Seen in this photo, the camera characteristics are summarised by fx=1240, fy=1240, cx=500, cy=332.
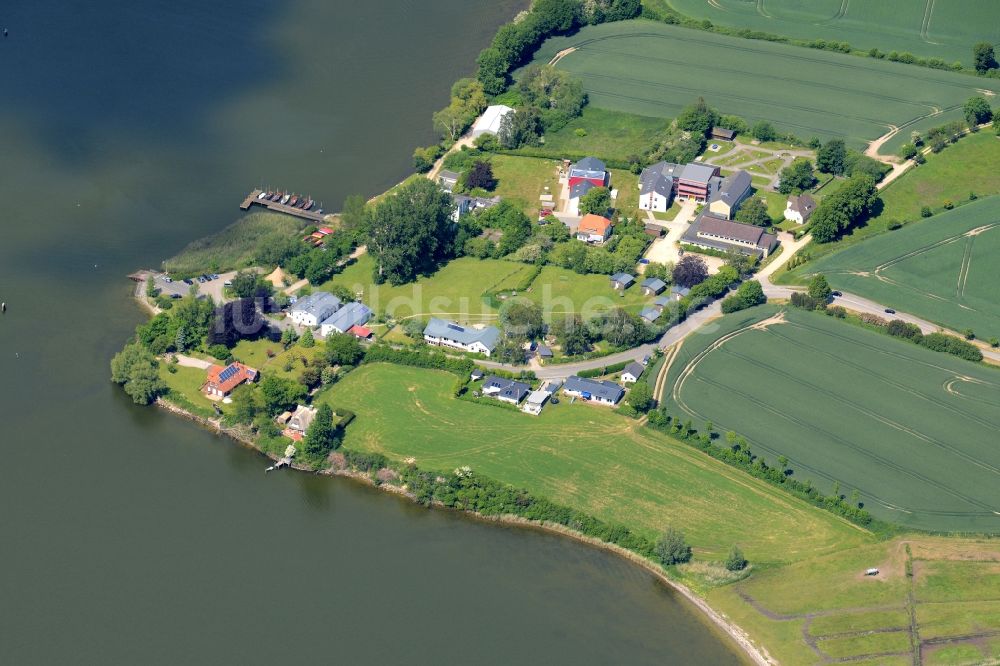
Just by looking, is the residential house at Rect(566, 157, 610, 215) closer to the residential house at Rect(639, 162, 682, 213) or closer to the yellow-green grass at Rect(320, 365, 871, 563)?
the residential house at Rect(639, 162, 682, 213)

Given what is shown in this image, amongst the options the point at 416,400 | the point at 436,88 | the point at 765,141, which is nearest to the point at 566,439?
the point at 416,400

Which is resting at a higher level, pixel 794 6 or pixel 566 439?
pixel 794 6

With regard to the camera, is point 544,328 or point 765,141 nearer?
point 544,328

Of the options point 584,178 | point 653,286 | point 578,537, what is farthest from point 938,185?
point 578,537

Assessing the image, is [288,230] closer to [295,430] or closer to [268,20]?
[295,430]

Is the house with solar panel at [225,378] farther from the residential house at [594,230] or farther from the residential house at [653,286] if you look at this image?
the residential house at [653,286]

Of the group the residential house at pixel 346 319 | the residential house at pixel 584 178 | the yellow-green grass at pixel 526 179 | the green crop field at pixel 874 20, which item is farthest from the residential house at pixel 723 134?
the residential house at pixel 346 319
